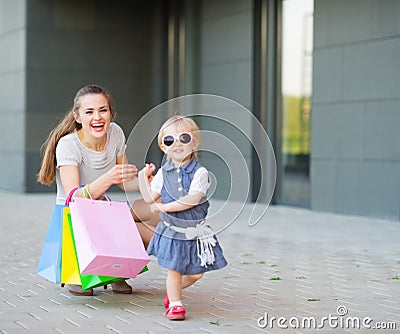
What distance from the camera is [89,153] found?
6375 millimetres

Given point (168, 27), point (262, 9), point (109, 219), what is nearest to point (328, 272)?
point (109, 219)

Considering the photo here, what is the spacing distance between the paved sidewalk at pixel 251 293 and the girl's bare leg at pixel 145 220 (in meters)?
0.44

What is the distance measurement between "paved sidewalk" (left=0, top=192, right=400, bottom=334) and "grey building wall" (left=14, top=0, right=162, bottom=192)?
7.18 m

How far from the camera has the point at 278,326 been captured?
5250 millimetres

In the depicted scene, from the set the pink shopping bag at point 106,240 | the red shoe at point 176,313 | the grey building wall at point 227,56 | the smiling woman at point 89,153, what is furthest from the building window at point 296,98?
the red shoe at point 176,313

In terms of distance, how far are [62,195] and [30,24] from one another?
11.5 metres

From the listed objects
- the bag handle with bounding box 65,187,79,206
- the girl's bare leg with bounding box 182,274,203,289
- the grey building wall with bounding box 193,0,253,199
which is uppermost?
the grey building wall with bounding box 193,0,253,199

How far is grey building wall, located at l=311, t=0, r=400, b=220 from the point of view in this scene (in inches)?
474

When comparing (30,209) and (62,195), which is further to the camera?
(30,209)

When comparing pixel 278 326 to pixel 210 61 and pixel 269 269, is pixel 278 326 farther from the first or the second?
pixel 210 61

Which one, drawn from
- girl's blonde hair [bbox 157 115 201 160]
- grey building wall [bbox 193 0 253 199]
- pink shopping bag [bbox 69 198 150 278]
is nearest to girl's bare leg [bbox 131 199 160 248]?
pink shopping bag [bbox 69 198 150 278]

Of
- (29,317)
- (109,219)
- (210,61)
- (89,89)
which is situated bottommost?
(29,317)

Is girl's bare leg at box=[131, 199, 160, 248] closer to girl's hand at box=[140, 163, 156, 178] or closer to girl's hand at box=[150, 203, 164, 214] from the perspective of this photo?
girl's hand at box=[140, 163, 156, 178]

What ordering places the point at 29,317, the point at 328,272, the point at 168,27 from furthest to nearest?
1. the point at 168,27
2. the point at 328,272
3. the point at 29,317
